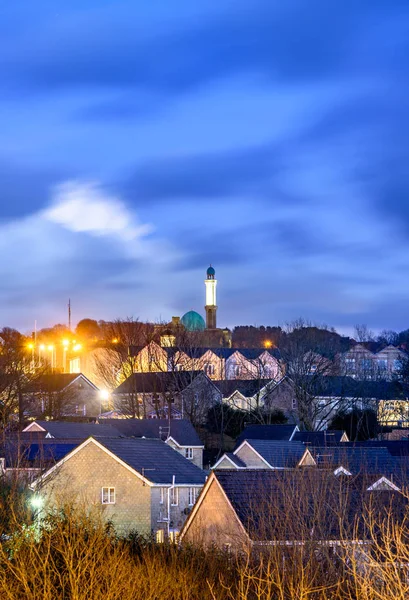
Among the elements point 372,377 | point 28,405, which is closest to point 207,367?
point 372,377

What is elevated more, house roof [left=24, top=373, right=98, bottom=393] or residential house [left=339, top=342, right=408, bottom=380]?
residential house [left=339, top=342, right=408, bottom=380]

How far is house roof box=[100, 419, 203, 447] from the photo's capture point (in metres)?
66.9

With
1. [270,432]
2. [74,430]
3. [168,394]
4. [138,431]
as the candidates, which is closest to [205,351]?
[168,394]

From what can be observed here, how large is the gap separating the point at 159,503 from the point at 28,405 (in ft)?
114

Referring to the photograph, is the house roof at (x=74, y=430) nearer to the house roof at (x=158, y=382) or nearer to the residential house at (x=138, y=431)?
the residential house at (x=138, y=431)

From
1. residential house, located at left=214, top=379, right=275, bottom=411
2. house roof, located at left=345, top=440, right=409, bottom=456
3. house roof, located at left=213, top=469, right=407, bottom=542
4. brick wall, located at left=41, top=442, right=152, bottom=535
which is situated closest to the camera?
house roof, located at left=213, top=469, right=407, bottom=542

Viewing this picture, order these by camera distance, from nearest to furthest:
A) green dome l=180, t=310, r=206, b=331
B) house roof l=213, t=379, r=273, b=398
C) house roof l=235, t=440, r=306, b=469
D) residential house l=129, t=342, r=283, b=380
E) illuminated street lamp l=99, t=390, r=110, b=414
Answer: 1. house roof l=235, t=440, r=306, b=469
2. house roof l=213, t=379, r=273, b=398
3. illuminated street lamp l=99, t=390, r=110, b=414
4. residential house l=129, t=342, r=283, b=380
5. green dome l=180, t=310, r=206, b=331

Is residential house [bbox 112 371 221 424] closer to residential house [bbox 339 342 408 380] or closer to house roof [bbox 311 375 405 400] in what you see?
house roof [bbox 311 375 405 400]

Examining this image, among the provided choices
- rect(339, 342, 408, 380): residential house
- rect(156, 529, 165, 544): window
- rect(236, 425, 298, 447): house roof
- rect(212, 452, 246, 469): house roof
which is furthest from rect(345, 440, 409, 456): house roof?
rect(339, 342, 408, 380): residential house

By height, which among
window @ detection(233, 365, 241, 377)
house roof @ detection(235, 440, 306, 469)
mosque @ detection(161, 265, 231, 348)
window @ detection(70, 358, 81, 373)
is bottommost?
house roof @ detection(235, 440, 306, 469)

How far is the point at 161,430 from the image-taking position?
219 feet

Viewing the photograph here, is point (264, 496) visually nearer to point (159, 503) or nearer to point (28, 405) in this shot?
point (159, 503)

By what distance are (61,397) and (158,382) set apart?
7.80 m

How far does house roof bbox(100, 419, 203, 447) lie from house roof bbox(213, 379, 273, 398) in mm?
18114
